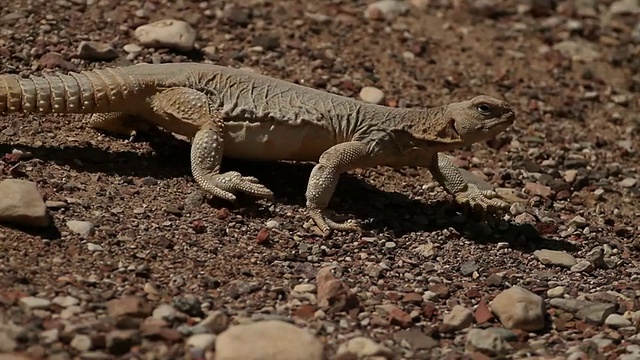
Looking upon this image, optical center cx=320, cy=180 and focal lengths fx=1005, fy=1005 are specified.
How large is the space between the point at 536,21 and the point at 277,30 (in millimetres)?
3688

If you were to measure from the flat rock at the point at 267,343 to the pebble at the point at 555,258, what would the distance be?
255 cm

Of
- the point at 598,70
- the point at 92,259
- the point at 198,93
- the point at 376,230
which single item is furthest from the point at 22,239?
the point at 598,70

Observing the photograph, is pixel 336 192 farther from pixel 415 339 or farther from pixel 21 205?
pixel 21 205

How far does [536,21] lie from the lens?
1232 centimetres

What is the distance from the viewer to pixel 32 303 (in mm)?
5766

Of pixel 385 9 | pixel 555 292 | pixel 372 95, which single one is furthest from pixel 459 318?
pixel 385 9

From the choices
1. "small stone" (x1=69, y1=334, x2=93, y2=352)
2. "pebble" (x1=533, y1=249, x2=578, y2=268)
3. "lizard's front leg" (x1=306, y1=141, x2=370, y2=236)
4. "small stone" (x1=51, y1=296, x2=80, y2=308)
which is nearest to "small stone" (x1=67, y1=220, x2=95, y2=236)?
"small stone" (x1=51, y1=296, x2=80, y2=308)

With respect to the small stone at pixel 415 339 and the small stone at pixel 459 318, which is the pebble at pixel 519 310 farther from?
the small stone at pixel 415 339

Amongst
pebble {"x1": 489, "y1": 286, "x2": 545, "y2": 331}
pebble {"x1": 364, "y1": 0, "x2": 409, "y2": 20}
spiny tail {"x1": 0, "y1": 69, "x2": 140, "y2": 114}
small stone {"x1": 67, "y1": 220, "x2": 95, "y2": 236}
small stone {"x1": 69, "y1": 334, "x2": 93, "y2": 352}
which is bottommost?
pebble {"x1": 489, "y1": 286, "x2": 545, "y2": 331}

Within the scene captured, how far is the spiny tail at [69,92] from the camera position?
7250 mm

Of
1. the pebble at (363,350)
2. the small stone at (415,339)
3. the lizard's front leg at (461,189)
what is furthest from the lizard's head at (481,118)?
the pebble at (363,350)

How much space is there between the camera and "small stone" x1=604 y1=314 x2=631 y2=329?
6695mm

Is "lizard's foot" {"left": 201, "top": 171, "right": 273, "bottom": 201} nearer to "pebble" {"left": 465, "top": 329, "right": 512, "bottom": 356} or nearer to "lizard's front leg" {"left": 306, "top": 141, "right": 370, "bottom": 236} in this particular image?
"lizard's front leg" {"left": 306, "top": 141, "right": 370, "bottom": 236}

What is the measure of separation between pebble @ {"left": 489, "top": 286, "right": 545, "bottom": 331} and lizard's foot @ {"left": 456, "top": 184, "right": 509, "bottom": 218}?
4.54 feet
